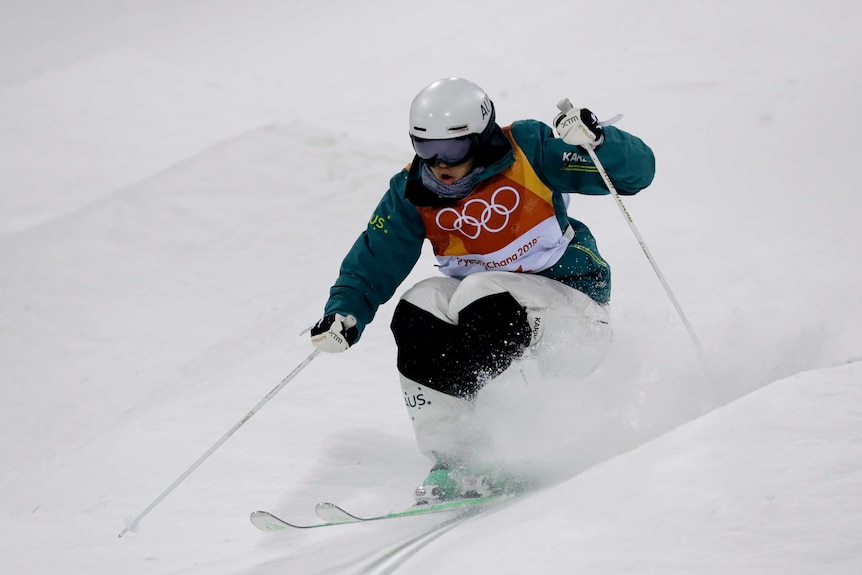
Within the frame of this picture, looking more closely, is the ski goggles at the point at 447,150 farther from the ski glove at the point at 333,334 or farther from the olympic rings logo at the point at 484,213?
the ski glove at the point at 333,334

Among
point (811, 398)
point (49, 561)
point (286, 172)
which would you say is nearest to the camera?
point (811, 398)

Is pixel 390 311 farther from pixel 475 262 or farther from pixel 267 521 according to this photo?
pixel 267 521

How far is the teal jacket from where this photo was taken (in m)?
3.75

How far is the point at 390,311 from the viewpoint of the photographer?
5922 mm

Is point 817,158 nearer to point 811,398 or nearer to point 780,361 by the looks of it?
point 780,361

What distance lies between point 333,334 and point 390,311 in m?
2.17

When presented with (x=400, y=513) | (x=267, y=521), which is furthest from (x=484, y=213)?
(x=267, y=521)

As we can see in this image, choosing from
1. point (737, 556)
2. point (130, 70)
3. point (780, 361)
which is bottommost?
point (780, 361)

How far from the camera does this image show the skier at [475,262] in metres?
3.59

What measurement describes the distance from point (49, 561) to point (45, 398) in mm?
2331

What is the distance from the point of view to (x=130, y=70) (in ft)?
36.4

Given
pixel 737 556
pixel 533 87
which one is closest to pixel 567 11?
pixel 533 87

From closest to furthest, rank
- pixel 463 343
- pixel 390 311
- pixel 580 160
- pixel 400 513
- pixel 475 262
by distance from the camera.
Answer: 1. pixel 400 513
2. pixel 463 343
3. pixel 580 160
4. pixel 475 262
5. pixel 390 311

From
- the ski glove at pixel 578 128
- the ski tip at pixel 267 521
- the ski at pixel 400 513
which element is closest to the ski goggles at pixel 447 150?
the ski glove at pixel 578 128
